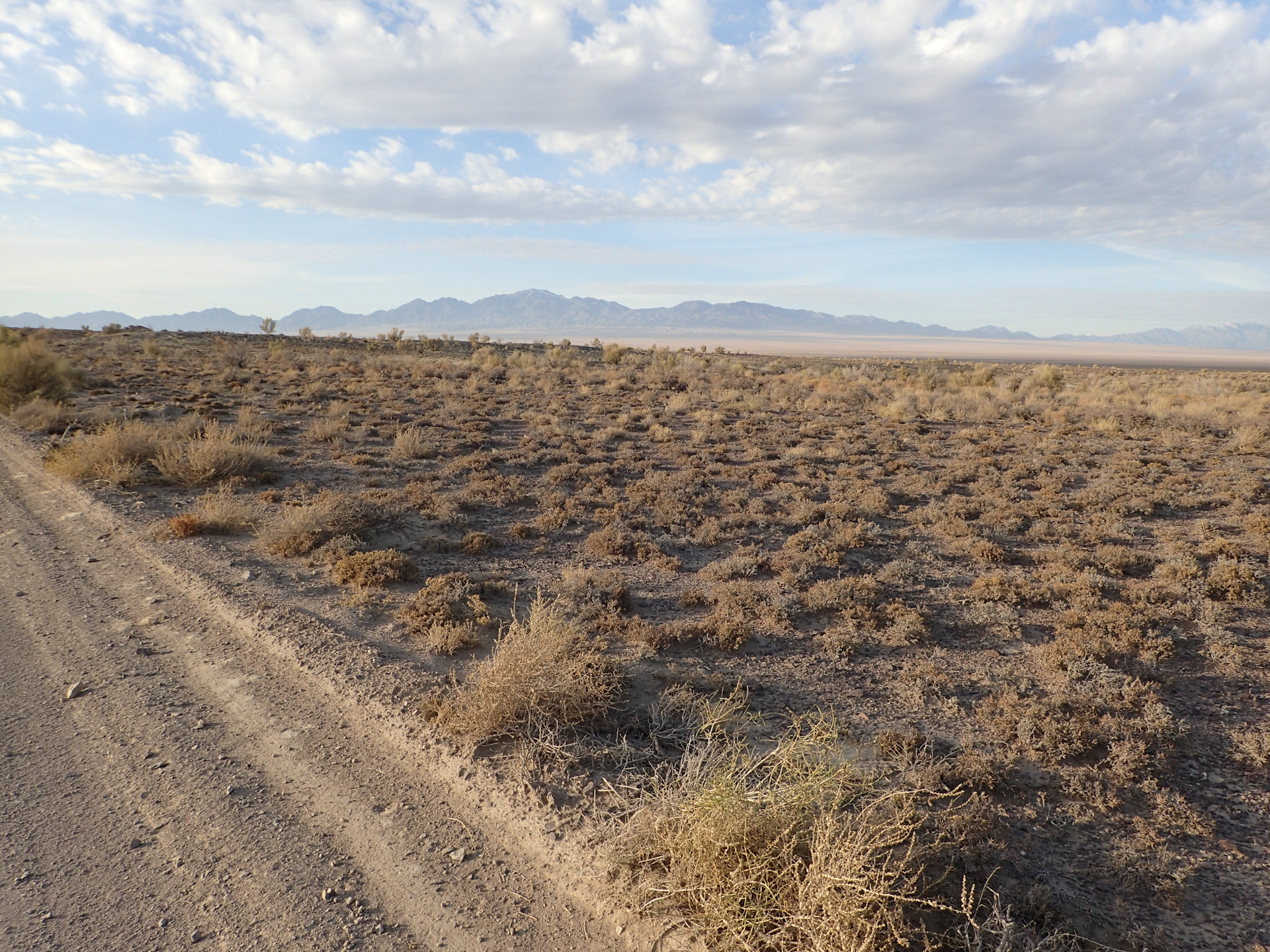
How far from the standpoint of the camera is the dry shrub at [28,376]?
696 inches

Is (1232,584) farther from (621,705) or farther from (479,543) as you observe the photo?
(479,543)

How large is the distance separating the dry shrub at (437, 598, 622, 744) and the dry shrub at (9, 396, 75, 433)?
16.0 meters

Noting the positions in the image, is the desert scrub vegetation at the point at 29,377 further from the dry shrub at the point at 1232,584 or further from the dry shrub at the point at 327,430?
the dry shrub at the point at 1232,584

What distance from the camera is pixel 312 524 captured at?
337 inches

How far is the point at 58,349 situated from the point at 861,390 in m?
38.4

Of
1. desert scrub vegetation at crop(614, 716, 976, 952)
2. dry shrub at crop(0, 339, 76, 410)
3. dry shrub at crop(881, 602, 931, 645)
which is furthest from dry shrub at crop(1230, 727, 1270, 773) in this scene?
dry shrub at crop(0, 339, 76, 410)

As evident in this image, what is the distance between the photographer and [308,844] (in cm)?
390

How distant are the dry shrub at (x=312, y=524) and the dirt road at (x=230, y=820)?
77.9 inches

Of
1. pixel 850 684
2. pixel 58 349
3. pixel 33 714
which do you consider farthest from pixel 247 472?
pixel 58 349

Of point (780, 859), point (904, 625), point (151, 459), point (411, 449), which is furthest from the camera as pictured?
point (411, 449)

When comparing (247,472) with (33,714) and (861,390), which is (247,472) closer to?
(33,714)

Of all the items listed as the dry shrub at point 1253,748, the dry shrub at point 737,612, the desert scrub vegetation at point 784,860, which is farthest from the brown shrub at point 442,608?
the dry shrub at point 1253,748

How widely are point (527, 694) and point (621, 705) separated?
78 centimetres

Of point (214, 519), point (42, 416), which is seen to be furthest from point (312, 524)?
point (42, 416)
